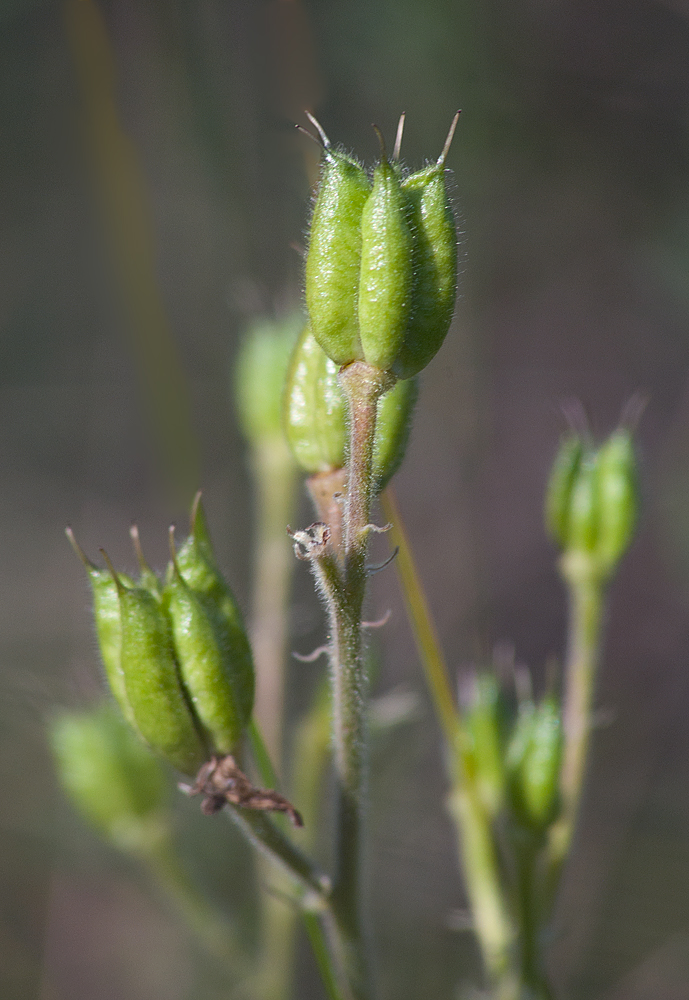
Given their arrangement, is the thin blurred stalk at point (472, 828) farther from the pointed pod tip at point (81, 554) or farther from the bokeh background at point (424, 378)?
the bokeh background at point (424, 378)

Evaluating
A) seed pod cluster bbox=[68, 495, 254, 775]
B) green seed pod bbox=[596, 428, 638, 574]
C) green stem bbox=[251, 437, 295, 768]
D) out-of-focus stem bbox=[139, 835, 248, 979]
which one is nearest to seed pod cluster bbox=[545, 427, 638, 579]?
green seed pod bbox=[596, 428, 638, 574]

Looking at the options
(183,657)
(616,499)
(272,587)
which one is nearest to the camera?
(183,657)

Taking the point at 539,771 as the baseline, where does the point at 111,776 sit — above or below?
above

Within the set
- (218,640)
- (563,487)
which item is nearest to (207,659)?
(218,640)

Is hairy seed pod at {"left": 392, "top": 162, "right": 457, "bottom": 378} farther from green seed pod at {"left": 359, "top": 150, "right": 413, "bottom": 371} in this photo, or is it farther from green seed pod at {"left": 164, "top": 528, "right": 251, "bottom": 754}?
green seed pod at {"left": 164, "top": 528, "right": 251, "bottom": 754}

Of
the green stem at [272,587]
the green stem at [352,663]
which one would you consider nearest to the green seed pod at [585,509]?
the green stem at [272,587]

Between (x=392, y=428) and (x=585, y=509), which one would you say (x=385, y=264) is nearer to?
(x=392, y=428)
